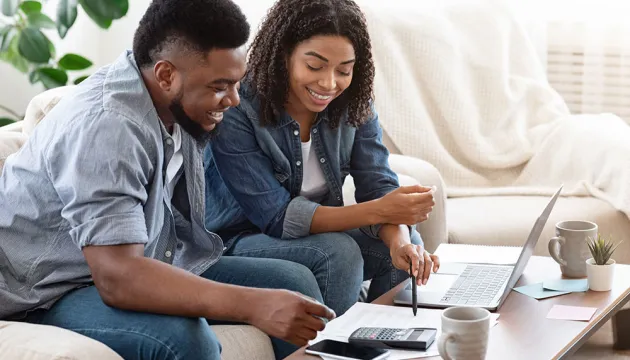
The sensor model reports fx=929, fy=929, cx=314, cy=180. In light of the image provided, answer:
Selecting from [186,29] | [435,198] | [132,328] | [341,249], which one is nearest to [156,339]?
[132,328]

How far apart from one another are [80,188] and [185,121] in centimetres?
26

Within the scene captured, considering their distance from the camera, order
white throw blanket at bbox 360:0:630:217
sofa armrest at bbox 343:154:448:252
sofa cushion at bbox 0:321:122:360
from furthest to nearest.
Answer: white throw blanket at bbox 360:0:630:217
sofa armrest at bbox 343:154:448:252
sofa cushion at bbox 0:321:122:360

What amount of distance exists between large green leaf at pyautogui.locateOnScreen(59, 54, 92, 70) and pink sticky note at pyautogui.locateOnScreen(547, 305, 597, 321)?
2116mm

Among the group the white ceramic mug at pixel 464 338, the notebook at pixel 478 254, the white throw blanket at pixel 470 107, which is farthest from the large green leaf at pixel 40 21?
the white ceramic mug at pixel 464 338

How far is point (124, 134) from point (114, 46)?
8.00 feet

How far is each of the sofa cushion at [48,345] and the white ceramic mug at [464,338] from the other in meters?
0.48

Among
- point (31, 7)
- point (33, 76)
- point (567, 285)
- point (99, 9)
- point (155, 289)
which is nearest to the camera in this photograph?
point (155, 289)

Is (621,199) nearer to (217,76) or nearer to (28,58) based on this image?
(217,76)

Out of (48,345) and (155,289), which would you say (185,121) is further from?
(48,345)

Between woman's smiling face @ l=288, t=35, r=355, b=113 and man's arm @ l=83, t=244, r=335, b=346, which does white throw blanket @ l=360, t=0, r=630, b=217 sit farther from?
man's arm @ l=83, t=244, r=335, b=346

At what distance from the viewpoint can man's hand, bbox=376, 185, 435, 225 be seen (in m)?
1.95

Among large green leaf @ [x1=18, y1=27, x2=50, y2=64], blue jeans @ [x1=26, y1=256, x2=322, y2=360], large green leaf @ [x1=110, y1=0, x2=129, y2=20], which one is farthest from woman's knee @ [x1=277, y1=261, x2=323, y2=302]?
large green leaf @ [x1=18, y1=27, x2=50, y2=64]

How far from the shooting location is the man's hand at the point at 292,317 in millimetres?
1397

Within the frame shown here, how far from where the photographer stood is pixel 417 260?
181cm
